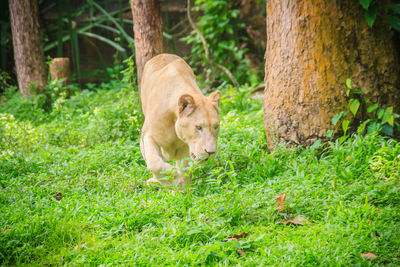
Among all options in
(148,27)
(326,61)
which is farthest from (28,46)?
(326,61)

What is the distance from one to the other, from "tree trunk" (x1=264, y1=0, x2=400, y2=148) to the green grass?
439mm

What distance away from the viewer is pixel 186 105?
443 centimetres

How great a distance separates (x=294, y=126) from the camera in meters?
5.08

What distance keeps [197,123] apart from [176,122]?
1.09ft

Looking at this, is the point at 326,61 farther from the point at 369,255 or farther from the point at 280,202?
the point at 369,255

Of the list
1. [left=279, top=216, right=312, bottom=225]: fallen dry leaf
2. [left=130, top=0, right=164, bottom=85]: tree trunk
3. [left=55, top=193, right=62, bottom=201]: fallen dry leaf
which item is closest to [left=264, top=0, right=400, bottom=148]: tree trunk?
[left=279, top=216, right=312, bottom=225]: fallen dry leaf

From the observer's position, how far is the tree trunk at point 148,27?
650 cm

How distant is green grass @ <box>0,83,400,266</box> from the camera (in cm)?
316

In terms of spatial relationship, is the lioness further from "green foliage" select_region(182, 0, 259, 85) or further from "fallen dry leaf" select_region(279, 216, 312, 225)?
"green foliage" select_region(182, 0, 259, 85)

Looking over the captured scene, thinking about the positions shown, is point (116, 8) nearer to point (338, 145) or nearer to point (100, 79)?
point (100, 79)

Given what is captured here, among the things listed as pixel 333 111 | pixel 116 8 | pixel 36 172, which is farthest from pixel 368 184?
pixel 116 8

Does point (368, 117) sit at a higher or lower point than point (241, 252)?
higher

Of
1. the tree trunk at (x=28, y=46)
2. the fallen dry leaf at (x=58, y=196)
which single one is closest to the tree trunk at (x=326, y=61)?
the fallen dry leaf at (x=58, y=196)

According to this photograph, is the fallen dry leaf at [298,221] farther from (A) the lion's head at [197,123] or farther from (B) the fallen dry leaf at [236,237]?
(A) the lion's head at [197,123]
